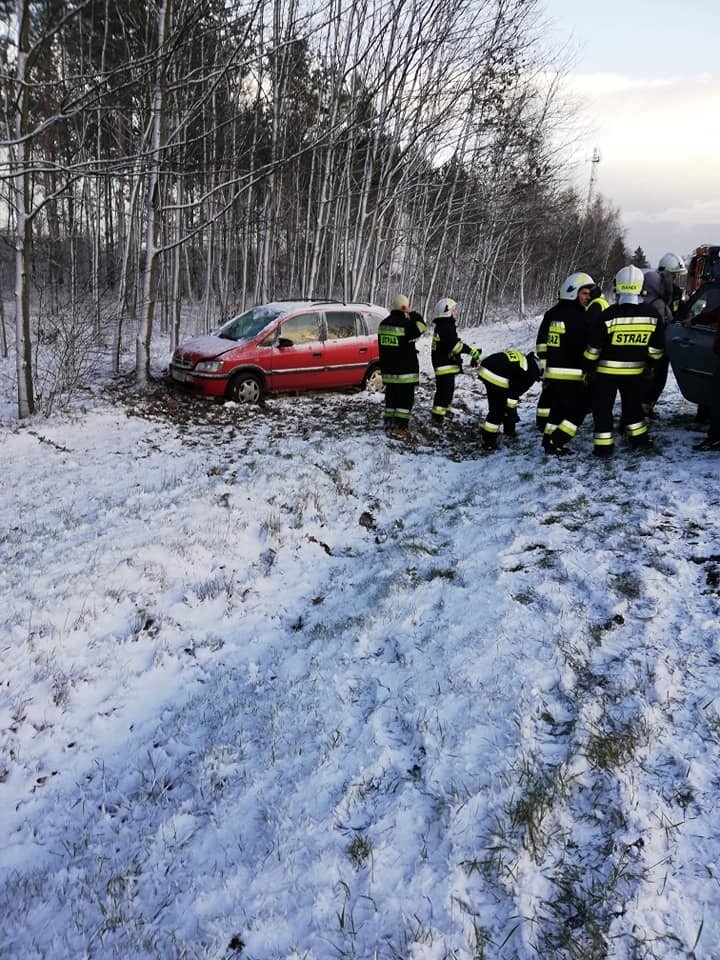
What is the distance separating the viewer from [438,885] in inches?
89.9

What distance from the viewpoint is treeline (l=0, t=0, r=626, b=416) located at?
726cm

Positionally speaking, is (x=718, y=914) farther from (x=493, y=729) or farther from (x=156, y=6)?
(x=156, y=6)

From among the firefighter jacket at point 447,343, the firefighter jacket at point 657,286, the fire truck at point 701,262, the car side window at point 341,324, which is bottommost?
the firefighter jacket at point 447,343

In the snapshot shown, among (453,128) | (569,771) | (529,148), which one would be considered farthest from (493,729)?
(529,148)

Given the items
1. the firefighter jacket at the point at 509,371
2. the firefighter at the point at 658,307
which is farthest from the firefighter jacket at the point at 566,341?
the firefighter at the point at 658,307

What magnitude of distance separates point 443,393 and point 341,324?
10.2 ft

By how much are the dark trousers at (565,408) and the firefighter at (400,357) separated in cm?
196

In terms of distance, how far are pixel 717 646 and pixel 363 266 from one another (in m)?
16.4

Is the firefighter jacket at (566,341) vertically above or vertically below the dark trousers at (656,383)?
above

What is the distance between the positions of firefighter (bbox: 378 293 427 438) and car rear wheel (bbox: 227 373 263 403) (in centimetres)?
286

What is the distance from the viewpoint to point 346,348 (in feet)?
35.8

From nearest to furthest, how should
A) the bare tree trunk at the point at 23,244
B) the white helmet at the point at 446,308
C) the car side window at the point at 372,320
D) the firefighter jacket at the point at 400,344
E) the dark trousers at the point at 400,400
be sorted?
the bare tree trunk at the point at 23,244, the firefighter jacket at the point at 400,344, the white helmet at the point at 446,308, the dark trousers at the point at 400,400, the car side window at the point at 372,320

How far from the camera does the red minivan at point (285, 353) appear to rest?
9.97m

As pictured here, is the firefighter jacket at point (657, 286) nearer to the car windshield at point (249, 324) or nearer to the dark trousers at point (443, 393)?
the dark trousers at point (443, 393)
